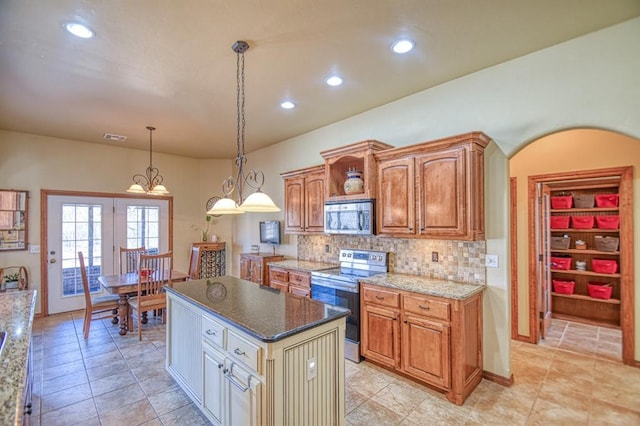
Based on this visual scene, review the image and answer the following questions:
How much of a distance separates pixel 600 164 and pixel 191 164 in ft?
22.7

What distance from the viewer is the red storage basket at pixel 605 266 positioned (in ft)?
15.0

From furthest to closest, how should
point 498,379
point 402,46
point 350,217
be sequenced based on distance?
point 350,217
point 498,379
point 402,46

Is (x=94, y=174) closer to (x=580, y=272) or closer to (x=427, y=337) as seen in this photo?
(x=427, y=337)

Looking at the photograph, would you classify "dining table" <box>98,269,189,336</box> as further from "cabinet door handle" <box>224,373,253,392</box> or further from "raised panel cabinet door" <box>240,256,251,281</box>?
"cabinet door handle" <box>224,373,253,392</box>

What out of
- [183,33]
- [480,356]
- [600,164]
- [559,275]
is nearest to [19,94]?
[183,33]

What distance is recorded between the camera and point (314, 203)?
14.6 ft

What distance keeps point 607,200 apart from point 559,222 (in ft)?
2.20

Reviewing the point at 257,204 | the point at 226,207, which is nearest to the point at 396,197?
the point at 257,204

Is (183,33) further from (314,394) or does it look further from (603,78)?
(603,78)

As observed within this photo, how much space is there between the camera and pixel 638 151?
341cm

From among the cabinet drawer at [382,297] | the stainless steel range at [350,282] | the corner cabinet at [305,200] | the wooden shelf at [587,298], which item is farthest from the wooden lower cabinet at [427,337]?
the wooden shelf at [587,298]

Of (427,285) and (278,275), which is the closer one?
(427,285)

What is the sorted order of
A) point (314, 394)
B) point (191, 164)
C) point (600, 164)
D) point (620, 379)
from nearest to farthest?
point (314, 394) → point (620, 379) → point (600, 164) → point (191, 164)

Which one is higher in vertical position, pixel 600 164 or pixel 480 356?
pixel 600 164
